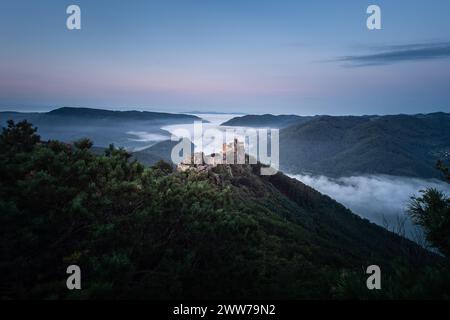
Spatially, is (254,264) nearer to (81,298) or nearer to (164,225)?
(164,225)

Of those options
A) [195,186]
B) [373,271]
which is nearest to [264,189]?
[195,186]

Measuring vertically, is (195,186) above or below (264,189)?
above

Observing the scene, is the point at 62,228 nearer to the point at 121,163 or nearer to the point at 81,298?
the point at 81,298

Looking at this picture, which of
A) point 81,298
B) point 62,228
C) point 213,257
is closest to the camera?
point 81,298

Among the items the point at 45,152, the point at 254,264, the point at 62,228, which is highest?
the point at 45,152
